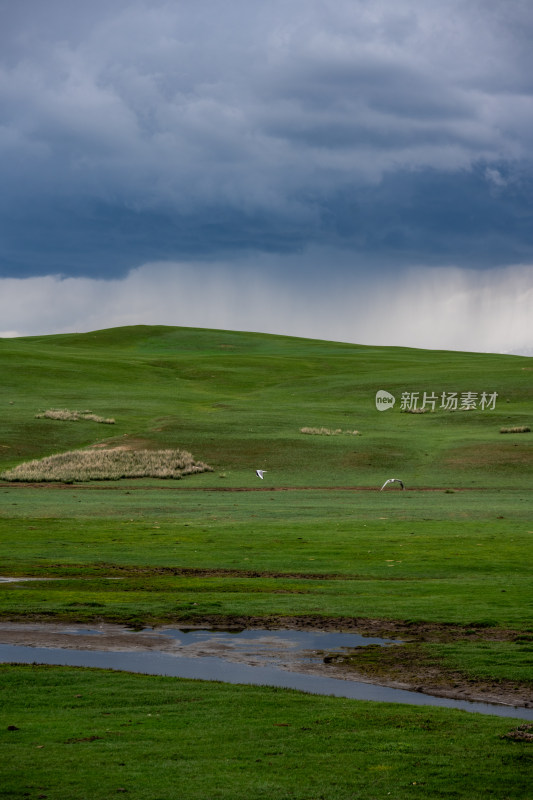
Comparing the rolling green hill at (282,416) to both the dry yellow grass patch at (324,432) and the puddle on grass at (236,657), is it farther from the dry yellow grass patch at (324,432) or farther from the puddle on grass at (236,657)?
the puddle on grass at (236,657)

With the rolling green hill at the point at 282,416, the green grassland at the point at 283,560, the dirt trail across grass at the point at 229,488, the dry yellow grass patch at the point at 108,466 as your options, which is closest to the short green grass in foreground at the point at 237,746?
the green grassland at the point at 283,560

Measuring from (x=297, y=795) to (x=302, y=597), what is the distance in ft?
43.3

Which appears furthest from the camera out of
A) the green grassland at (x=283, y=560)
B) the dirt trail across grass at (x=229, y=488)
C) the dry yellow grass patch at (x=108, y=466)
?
the dry yellow grass patch at (x=108, y=466)

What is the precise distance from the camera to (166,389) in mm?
107812

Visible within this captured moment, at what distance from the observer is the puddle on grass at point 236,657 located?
16047 millimetres

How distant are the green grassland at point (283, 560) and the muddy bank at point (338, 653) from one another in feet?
1.02

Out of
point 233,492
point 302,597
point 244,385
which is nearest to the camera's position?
point 302,597

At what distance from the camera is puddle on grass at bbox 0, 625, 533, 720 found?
16047 millimetres

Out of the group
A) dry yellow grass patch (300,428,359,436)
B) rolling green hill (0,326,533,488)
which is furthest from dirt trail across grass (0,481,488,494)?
dry yellow grass patch (300,428,359,436)

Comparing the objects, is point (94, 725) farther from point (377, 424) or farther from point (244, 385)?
point (244, 385)

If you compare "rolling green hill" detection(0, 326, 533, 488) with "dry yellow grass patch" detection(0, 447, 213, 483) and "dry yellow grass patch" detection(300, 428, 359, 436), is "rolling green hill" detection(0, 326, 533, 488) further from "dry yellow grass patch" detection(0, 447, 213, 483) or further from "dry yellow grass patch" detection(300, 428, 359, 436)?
"dry yellow grass patch" detection(0, 447, 213, 483)

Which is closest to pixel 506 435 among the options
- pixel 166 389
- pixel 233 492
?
pixel 233 492

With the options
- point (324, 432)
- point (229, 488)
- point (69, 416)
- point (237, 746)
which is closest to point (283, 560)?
point (237, 746)

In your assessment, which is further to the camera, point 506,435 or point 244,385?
point 244,385
